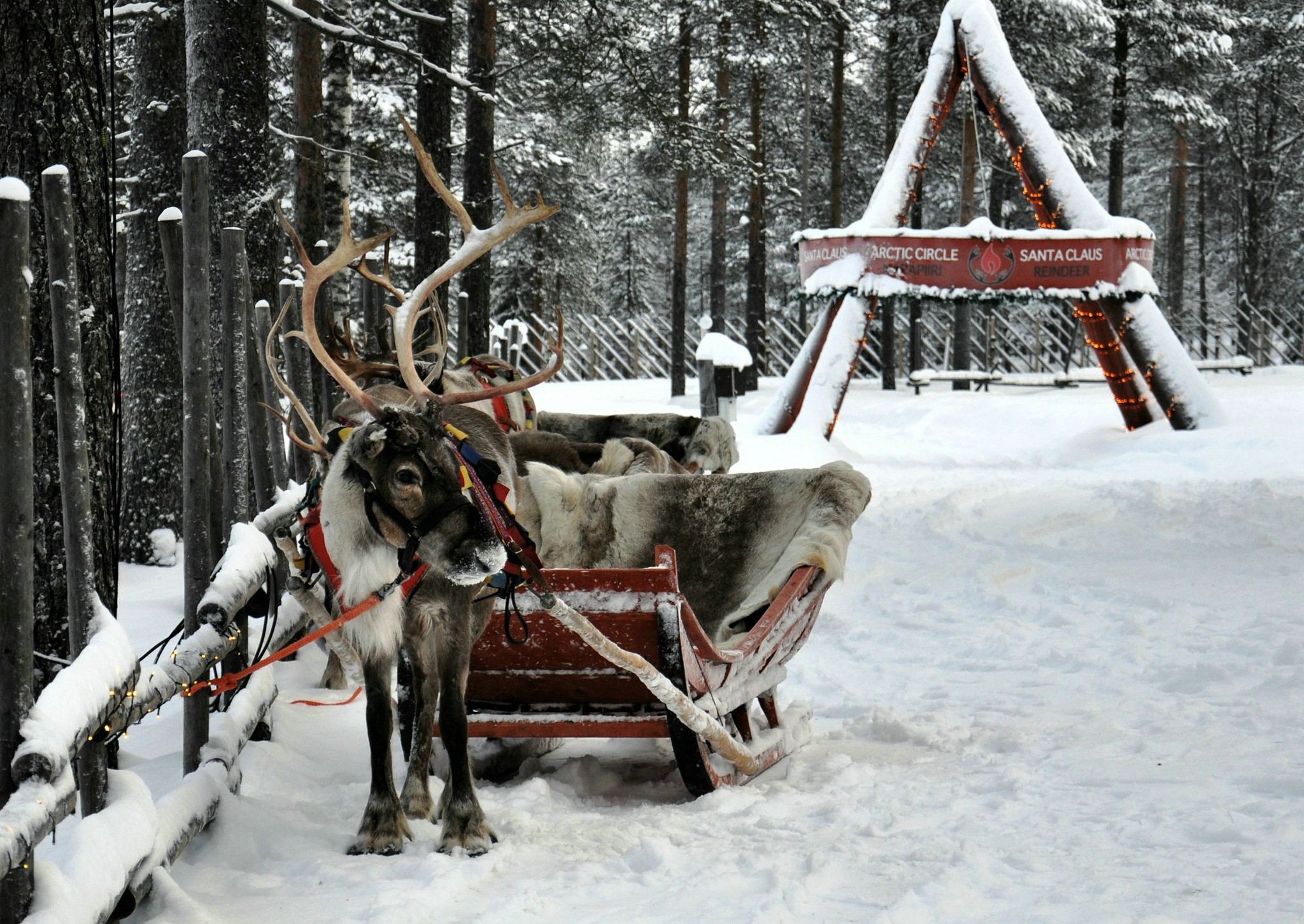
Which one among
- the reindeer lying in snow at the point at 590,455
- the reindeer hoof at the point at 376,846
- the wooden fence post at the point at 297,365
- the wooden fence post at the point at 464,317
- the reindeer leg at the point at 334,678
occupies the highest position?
the wooden fence post at the point at 464,317

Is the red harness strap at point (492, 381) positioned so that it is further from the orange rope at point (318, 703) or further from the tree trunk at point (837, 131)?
the tree trunk at point (837, 131)

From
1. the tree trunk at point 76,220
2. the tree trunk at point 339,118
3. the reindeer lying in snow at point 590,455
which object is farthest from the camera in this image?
the tree trunk at point 339,118

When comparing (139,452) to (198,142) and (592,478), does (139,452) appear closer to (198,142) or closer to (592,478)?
(198,142)

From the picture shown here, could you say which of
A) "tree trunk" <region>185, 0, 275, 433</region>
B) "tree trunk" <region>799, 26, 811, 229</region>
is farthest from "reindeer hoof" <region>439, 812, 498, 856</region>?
"tree trunk" <region>799, 26, 811, 229</region>

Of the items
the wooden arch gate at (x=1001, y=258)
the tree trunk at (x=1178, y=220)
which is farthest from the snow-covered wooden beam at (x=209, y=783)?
the tree trunk at (x=1178, y=220)

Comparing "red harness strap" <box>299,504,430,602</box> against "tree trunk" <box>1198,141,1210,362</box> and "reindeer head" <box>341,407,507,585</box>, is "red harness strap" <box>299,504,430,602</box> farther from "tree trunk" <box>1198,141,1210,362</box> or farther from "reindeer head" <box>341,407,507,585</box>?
"tree trunk" <box>1198,141,1210,362</box>

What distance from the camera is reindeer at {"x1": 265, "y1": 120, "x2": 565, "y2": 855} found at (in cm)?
348

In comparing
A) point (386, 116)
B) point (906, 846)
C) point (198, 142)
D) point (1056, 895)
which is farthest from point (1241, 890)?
point (386, 116)

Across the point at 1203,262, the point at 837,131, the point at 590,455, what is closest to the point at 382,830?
the point at 590,455

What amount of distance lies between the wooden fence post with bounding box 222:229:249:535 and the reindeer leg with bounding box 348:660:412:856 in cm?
81

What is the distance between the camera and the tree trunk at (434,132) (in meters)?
10.7

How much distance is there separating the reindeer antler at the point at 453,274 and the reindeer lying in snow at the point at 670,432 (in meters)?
3.38

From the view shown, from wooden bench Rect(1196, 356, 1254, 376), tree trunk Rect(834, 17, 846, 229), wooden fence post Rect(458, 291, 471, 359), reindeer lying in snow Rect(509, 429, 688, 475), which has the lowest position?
reindeer lying in snow Rect(509, 429, 688, 475)

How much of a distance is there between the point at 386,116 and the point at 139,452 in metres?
11.4
